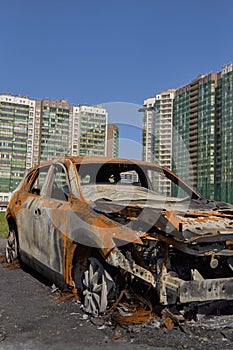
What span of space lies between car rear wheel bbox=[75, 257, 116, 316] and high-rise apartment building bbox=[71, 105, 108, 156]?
3.29 meters

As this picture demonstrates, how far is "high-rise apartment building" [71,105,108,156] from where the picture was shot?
12812 millimetres

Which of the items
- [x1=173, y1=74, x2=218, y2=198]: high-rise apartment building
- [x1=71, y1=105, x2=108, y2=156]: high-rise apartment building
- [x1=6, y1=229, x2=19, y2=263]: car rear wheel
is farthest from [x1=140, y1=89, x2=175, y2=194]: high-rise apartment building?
[x1=173, y1=74, x2=218, y2=198]: high-rise apartment building

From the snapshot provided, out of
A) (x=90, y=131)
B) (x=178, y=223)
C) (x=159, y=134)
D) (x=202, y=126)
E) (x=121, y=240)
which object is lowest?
(x=121, y=240)

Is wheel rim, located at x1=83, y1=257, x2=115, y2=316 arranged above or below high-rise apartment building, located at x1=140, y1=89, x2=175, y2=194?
below

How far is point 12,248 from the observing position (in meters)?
7.05

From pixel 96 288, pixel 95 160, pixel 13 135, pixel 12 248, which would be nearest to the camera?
pixel 96 288

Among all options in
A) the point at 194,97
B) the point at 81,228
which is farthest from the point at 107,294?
the point at 194,97

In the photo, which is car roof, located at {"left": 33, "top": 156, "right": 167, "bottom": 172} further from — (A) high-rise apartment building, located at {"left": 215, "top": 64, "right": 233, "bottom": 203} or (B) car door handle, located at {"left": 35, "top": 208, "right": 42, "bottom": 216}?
(A) high-rise apartment building, located at {"left": 215, "top": 64, "right": 233, "bottom": 203}

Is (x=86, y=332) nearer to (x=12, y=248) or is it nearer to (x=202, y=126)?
(x=12, y=248)

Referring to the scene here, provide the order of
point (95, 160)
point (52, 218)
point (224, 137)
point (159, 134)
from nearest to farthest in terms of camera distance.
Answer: point (52, 218) < point (95, 160) < point (159, 134) < point (224, 137)

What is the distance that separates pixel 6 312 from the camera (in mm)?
4395

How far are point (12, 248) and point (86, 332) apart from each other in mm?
3699

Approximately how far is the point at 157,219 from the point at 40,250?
7.06 ft

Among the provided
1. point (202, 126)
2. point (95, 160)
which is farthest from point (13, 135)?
point (95, 160)
